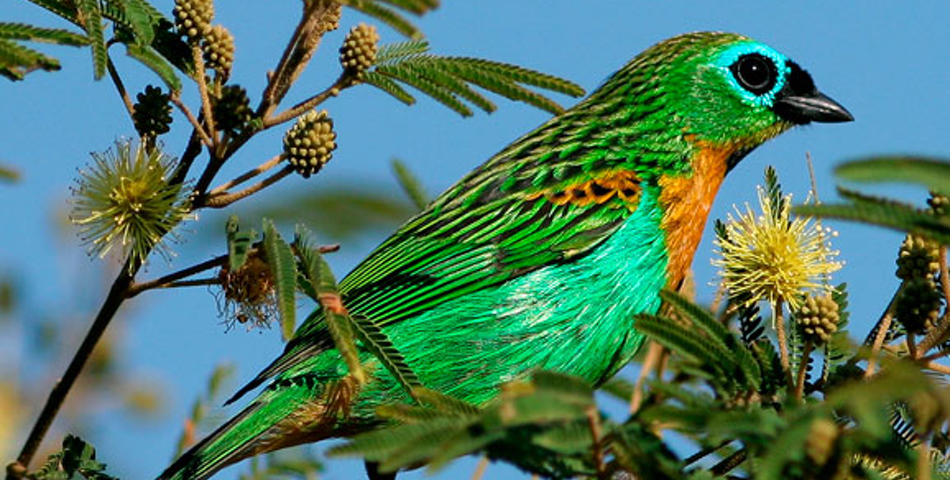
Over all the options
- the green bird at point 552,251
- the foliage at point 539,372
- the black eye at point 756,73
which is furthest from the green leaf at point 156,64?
the black eye at point 756,73

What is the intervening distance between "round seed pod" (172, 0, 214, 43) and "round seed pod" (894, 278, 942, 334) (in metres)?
2.18

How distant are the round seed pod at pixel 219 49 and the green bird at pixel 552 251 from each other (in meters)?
1.52

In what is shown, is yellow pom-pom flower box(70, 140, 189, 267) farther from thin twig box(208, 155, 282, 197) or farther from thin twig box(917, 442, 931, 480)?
thin twig box(917, 442, 931, 480)

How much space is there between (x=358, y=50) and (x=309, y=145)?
39 cm

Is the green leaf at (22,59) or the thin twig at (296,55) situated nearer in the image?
the green leaf at (22,59)

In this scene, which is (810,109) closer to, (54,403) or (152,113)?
(152,113)

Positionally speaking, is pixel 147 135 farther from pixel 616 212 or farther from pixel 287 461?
pixel 616 212

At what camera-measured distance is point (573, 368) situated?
17.4 ft

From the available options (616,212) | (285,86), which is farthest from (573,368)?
(285,86)

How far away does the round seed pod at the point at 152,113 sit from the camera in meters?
3.85

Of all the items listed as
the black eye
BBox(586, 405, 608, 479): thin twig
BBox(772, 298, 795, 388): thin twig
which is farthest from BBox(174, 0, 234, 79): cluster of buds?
the black eye

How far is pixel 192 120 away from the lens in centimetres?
367

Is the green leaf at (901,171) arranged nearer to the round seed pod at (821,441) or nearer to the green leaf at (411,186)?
the round seed pod at (821,441)

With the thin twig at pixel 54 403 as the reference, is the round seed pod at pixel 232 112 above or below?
above
